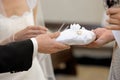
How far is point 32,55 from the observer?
116 cm

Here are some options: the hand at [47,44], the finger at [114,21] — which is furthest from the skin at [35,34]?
the finger at [114,21]

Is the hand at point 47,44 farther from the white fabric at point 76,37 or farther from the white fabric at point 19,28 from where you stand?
the white fabric at point 19,28

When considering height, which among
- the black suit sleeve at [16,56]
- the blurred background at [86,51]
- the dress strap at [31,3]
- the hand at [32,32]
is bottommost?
the blurred background at [86,51]

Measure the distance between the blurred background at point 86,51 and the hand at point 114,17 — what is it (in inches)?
78.7

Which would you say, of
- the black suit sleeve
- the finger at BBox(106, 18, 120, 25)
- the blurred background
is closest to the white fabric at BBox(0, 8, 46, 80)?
the black suit sleeve

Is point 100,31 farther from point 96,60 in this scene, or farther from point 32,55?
point 96,60

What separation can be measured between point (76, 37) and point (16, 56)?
0.25m

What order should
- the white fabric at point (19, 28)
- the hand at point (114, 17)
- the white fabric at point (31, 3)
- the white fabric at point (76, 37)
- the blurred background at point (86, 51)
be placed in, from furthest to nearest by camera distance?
the blurred background at point (86, 51) < the white fabric at point (31, 3) < the white fabric at point (19, 28) < the white fabric at point (76, 37) < the hand at point (114, 17)

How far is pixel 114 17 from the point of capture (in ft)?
3.62

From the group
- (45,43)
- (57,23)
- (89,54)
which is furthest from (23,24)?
(89,54)

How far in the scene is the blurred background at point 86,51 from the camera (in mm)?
→ 3206

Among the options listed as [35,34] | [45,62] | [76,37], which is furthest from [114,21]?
[45,62]

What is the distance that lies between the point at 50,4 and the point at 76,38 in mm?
2139

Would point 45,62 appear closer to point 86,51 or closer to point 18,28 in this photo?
point 18,28
